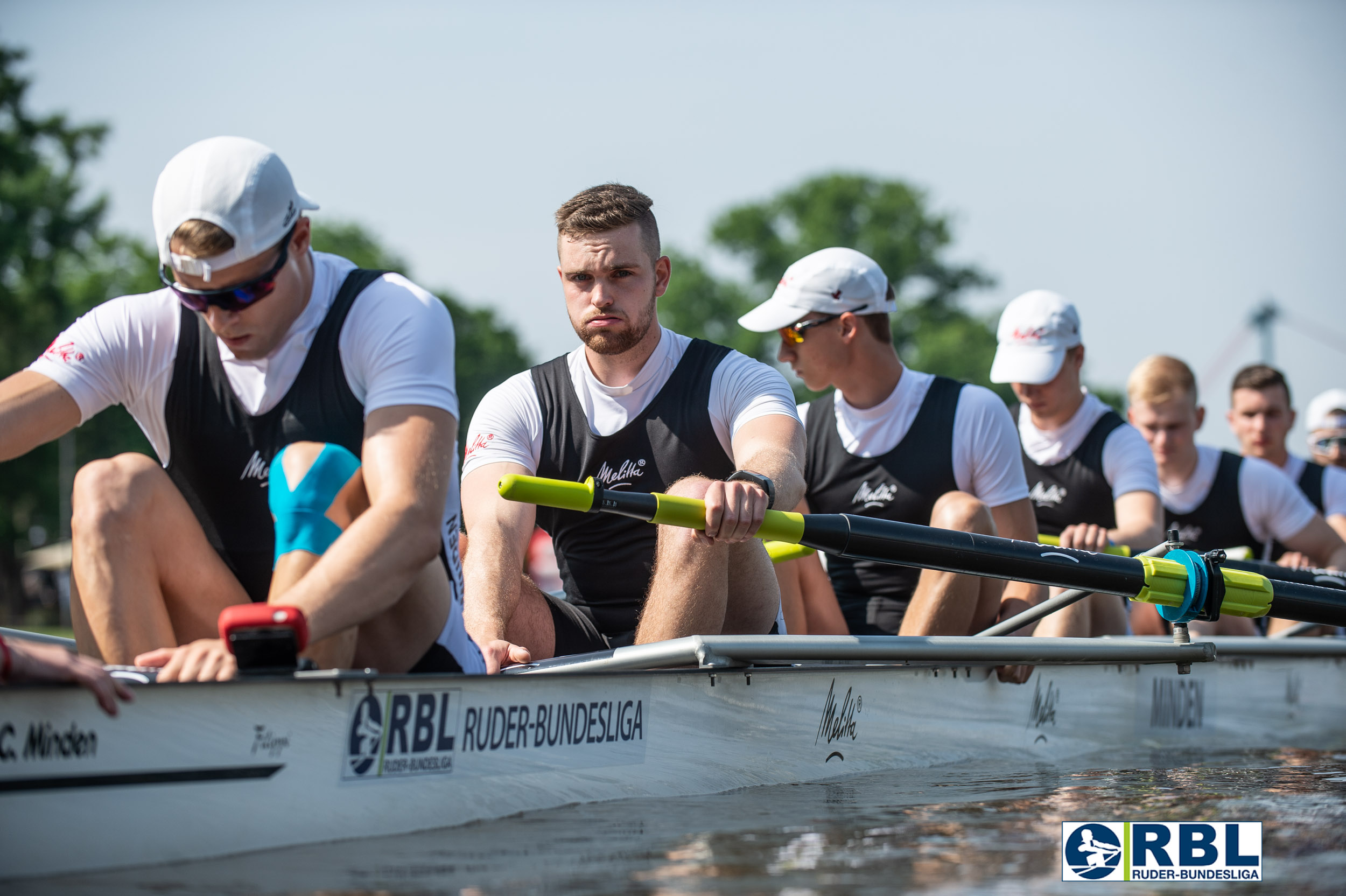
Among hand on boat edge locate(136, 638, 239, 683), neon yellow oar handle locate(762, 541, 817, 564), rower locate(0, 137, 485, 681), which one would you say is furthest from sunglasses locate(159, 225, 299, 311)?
neon yellow oar handle locate(762, 541, 817, 564)

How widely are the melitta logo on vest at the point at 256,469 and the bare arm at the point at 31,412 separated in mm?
431

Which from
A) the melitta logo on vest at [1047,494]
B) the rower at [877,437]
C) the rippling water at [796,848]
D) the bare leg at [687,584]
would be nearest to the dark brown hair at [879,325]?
the rower at [877,437]

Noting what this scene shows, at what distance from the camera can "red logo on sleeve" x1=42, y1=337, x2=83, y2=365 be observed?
354 centimetres

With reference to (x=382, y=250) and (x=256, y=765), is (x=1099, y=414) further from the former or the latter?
(x=382, y=250)

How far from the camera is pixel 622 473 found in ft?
15.2

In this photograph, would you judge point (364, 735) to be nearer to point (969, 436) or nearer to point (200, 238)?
point (200, 238)

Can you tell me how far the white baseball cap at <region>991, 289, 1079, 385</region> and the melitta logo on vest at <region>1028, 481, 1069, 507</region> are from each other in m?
0.56

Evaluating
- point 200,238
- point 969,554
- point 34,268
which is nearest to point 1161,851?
point 969,554

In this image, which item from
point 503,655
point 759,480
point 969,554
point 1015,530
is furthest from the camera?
point 1015,530

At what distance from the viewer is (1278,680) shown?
6520 mm

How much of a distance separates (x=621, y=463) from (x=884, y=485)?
1.58 metres

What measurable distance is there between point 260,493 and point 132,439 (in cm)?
3523

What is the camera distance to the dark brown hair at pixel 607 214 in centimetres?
457

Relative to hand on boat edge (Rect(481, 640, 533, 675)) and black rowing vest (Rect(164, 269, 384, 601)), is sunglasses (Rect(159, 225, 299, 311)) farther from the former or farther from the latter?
hand on boat edge (Rect(481, 640, 533, 675))
